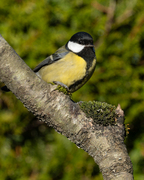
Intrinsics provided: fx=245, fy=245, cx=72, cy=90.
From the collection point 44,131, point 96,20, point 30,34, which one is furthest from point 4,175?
point 96,20

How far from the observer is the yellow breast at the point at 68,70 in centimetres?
193

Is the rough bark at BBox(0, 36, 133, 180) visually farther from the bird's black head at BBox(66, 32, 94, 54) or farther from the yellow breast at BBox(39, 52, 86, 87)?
the bird's black head at BBox(66, 32, 94, 54)

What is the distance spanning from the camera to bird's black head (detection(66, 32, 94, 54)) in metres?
2.00

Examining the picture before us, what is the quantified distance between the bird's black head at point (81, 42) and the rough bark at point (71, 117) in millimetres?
723

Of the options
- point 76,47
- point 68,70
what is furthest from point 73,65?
point 76,47

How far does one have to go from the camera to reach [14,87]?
135 centimetres

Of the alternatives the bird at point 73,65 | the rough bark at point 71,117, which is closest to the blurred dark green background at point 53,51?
the bird at point 73,65

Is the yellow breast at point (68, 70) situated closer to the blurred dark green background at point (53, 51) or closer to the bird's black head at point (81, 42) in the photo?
the bird's black head at point (81, 42)

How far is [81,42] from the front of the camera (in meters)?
2.03

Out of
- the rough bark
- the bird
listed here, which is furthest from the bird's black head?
the rough bark

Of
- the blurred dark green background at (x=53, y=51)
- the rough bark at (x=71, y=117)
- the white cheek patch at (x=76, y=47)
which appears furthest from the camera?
Result: the blurred dark green background at (x=53, y=51)

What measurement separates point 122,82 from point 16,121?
1.15 m

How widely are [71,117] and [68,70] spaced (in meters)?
0.62

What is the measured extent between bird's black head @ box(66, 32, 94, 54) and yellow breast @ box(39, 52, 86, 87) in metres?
0.07
